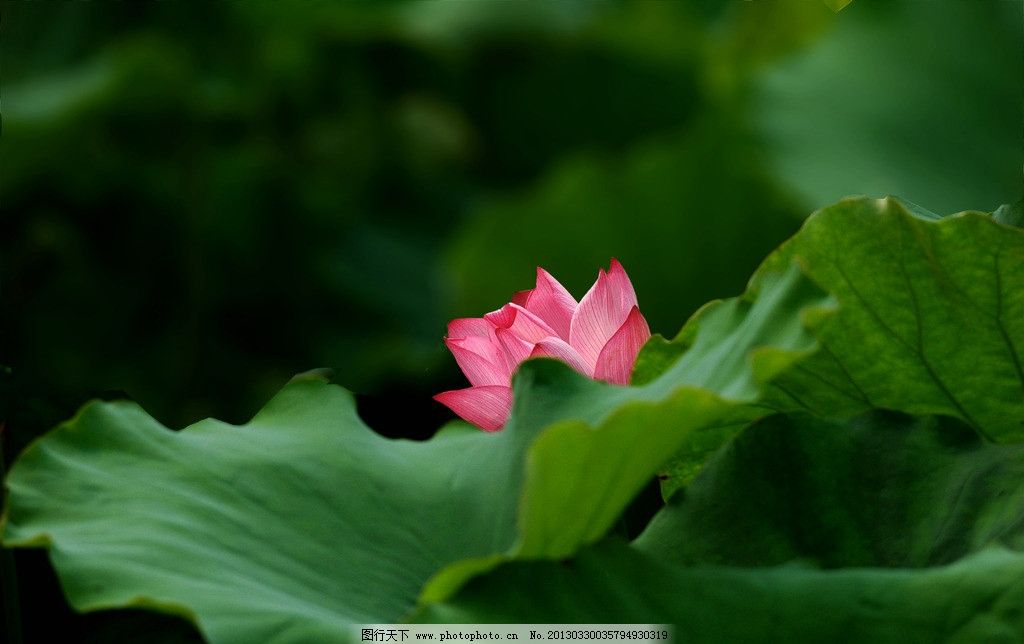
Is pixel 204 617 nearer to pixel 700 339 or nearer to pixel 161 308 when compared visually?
pixel 700 339

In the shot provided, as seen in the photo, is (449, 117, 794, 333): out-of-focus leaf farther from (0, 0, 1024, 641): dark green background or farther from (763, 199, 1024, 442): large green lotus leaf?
(763, 199, 1024, 442): large green lotus leaf

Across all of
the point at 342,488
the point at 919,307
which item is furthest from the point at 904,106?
the point at 342,488

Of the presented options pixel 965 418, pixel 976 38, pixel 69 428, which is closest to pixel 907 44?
pixel 976 38

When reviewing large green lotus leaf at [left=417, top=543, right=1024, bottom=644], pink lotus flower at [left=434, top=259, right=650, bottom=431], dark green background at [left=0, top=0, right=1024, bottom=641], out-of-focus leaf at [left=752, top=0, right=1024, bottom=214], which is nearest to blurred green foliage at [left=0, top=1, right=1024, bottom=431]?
dark green background at [left=0, top=0, right=1024, bottom=641]

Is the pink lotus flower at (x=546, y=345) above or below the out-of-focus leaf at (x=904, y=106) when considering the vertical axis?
below

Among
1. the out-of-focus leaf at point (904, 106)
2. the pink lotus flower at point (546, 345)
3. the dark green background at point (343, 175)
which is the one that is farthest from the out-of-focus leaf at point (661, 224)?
the pink lotus flower at point (546, 345)

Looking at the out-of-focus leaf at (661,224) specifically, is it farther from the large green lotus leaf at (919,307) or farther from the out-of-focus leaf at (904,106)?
the large green lotus leaf at (919,307)

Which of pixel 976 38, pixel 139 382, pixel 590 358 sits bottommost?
pixel 139 382
